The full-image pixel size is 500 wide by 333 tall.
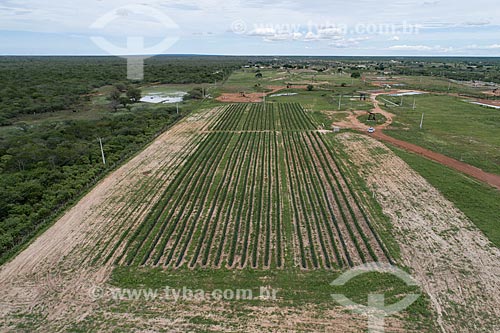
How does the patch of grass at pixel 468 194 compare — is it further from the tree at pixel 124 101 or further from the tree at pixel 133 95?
the tree at pixel 133 95

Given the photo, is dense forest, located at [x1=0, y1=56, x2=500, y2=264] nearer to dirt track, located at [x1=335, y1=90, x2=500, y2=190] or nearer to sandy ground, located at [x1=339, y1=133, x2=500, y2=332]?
sandy ground, located at [x1=339, y1=133, x2=500, y2=332]

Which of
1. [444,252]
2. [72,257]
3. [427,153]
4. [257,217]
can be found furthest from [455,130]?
[72,257]

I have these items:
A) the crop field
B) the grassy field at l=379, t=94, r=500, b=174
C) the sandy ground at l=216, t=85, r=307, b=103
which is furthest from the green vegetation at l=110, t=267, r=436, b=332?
the sandy ground at l=216, t=85, r=307, b=103

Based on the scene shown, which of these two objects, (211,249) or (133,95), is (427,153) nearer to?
(211,249)

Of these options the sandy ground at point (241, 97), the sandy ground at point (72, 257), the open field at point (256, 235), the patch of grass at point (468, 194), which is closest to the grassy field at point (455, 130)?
the open field at point (256, 235)

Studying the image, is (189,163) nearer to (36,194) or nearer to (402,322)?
(36,194)

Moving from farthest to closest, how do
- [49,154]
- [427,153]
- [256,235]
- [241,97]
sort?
[241,97] < [427,153] < [49,154] < [256,235]
